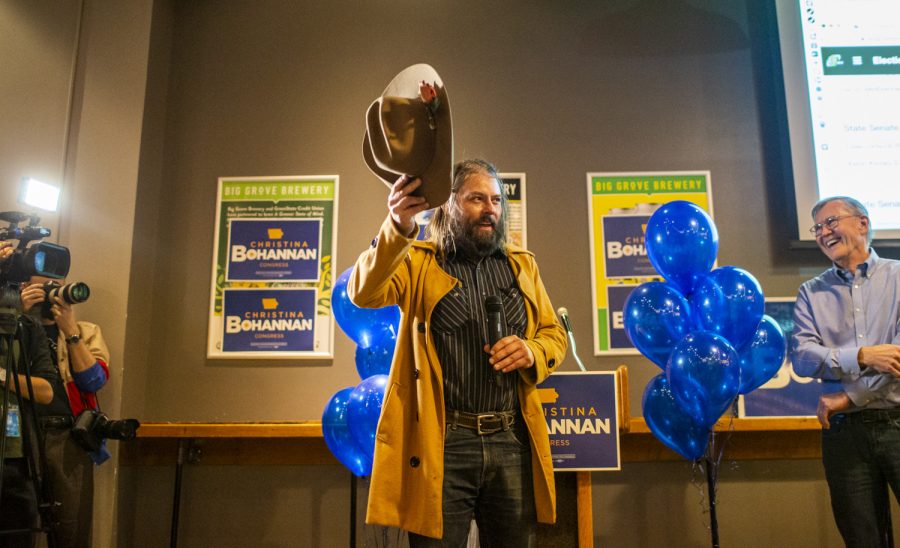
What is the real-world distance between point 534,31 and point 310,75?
1329 mm

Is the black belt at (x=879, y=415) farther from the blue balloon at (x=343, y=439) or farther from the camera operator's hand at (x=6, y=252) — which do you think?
the camera operator's hand at (x=6, y=252)

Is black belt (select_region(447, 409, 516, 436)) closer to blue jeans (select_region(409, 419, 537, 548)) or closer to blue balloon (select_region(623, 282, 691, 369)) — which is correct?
blue jeans (select_region(409, 419, 537, 548))

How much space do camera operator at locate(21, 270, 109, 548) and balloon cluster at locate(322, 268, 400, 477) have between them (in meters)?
1.13

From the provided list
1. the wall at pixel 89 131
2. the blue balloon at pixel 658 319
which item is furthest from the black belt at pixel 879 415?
the wall at pixel 89 131

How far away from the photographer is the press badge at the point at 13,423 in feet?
8.20

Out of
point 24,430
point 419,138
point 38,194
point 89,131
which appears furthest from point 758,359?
point 89,131

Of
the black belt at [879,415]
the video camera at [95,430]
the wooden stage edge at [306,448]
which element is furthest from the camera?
the wooden stage edge at [306,448]

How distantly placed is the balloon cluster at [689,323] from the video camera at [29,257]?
7.04 ft

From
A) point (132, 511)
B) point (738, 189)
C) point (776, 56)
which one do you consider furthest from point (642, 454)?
point (132, 511)

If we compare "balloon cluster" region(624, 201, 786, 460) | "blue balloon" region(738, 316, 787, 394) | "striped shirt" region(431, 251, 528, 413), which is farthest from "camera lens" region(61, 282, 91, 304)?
"blue balloon" region(738, 316, 787, 394)

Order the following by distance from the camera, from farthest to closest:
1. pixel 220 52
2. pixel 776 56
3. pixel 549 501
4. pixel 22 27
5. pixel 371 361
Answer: pixel 220 52, pixel 776 56, pixel 22 27, pixel 371 361, pixel 549 501

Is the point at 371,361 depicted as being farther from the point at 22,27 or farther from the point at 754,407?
the point at 22,27

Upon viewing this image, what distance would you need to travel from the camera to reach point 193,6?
3971 millimetres

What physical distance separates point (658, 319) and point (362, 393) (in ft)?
3.89
